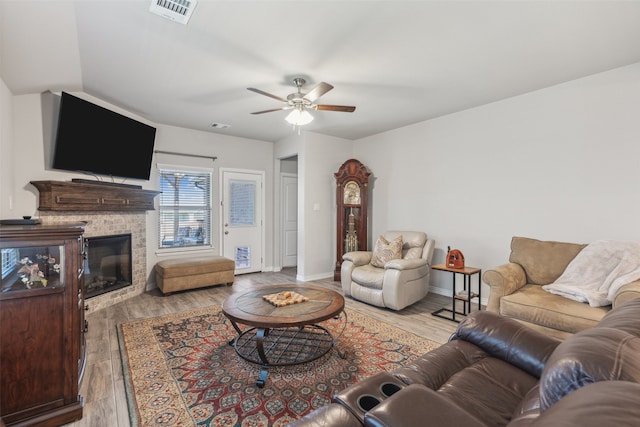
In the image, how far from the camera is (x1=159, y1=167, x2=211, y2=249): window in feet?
16.1

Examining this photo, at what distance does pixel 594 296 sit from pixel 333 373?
214cm

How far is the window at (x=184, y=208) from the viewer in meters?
4.90

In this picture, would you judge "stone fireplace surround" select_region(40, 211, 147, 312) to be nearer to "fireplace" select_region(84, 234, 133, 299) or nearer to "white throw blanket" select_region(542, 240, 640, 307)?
"fireplace" select_region(84, 234, 133, 299)

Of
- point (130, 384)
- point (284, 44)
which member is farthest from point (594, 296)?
point (130, 384)

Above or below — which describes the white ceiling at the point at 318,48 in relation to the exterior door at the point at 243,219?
above

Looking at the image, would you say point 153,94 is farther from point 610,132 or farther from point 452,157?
point 610,132

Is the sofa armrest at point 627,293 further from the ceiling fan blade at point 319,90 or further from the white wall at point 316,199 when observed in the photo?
the white wall at point 316,199

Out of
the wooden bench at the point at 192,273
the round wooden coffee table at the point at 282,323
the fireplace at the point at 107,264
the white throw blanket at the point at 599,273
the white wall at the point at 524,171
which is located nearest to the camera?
the round wooden coffee table at the point at 282,323

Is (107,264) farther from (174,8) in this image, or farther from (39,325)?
(174,8)

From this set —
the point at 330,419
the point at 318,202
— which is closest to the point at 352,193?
the point at 318,202

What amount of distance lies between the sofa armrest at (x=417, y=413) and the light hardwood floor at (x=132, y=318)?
1.70 meters

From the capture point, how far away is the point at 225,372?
7.56 feet

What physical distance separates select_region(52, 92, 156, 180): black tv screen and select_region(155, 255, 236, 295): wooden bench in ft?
4.48

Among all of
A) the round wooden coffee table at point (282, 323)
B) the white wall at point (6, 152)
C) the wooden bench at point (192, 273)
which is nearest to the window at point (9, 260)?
the round wooden coffee table at point (282, 323)
